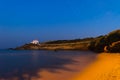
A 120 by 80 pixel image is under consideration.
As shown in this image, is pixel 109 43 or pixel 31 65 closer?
pixel 31 65

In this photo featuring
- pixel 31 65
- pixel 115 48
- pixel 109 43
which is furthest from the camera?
pixel 109 43

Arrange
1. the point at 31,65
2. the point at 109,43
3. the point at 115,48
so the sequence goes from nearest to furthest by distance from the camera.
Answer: the point at 31,65 → the point at 115,48 → the point at 109,43

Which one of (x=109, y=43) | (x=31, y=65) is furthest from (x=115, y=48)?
(x=31, y=65)

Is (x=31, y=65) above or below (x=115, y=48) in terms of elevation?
below

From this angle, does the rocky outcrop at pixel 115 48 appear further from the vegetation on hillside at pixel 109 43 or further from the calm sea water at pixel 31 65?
the calm sea water at pixel 31 65

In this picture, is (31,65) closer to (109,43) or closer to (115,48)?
(115,48)

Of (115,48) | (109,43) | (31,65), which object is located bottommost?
(31,65)

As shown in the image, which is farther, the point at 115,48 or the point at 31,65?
the point at 115,48

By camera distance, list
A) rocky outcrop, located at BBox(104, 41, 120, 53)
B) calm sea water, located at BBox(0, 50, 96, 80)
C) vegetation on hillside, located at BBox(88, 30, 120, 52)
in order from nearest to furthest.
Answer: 1. calm sea water, located at BBox(0, 50, 96, 80)
2. rocky outcrop, located at BBox(104, 41, 120, 53)
3. vegetation on hillside, located at BBox(88, 30, 120, 52)

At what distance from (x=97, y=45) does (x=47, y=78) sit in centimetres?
3327

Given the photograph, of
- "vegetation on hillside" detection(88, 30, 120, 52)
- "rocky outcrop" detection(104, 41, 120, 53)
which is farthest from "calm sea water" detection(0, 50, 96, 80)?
"vegetation on hillside" detection(88, 30, 120, 52)

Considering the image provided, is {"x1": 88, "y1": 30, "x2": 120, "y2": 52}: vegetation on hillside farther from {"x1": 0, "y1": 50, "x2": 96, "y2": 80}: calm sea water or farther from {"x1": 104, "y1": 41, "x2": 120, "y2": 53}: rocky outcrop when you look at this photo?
{"x1": 0, "y1": 50, "x2": 96, "y2": 80}: calm sea water

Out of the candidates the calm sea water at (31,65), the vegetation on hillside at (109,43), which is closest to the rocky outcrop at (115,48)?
the vegetation on hillside at (109,43)

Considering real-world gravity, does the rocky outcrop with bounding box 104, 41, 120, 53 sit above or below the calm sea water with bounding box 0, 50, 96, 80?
above
